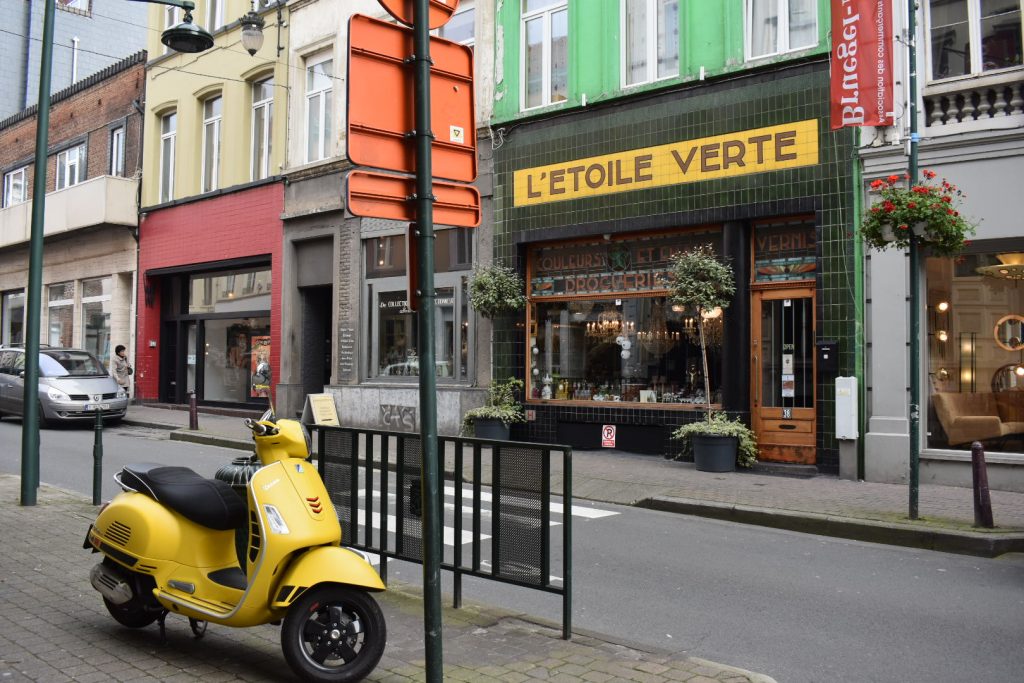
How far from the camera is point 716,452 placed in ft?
40.4

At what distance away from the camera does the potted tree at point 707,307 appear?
12.3m

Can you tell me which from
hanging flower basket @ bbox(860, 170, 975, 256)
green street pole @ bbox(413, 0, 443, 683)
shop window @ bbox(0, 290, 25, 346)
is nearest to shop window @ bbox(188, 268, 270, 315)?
shop window @ bbox(0, 290, 25, 346)

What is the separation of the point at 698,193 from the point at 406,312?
6604mm

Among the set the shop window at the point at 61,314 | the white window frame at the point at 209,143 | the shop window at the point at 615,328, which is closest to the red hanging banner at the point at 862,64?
the shop window at the point at 615,328

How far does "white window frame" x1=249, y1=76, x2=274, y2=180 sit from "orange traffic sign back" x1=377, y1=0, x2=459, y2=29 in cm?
1824

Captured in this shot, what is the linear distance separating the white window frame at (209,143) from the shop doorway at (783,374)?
51.4 ft

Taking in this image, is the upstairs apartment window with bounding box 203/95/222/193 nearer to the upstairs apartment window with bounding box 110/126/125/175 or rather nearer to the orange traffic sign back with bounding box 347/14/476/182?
the upstairs apartment window with bounding box 110/126/125/175

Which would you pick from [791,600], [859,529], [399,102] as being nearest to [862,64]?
[859,529]

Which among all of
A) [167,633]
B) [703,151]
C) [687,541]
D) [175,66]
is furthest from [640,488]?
[175,66]

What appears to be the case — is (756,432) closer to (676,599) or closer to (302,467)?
(676,599)

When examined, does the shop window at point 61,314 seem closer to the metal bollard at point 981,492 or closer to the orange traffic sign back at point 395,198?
the metal bollard at point 981,492

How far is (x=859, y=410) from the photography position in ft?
38.6

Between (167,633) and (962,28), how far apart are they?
11.8 metres

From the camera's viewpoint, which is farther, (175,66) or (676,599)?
(175,66)
